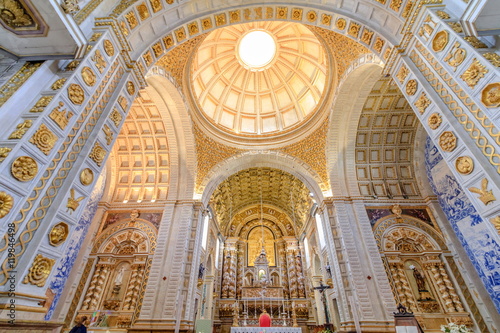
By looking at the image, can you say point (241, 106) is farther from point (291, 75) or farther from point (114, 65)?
point (114, 65)

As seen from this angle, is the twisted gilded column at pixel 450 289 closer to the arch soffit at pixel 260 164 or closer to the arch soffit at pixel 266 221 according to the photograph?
the arch soffit at pixel 260 164

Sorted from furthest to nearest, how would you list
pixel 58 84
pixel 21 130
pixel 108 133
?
pixel 108 133
pixel 58 84
pixel 21 130

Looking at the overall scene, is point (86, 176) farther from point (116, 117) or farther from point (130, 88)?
point (130, 88)

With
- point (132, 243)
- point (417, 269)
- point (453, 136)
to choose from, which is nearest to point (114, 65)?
point (453, 136)

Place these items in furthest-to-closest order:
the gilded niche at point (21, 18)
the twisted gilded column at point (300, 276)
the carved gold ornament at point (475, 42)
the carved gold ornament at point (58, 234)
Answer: the twisted gilded column at point (300, 276) → the carved gold ornament at point (475, 42) → the carved gold ornament at point (58, 234) → the gilded niche at point (21, 18)

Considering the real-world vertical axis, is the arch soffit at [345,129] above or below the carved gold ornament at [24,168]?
above

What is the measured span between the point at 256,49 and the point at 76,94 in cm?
1300

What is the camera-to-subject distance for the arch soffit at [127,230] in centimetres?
1072

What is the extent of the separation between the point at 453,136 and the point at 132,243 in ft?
39.0

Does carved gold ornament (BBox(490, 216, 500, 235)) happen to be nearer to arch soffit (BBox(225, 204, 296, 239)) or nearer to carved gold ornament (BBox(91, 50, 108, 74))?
carved gold ornament (BBox(91, 50, 108, 74))

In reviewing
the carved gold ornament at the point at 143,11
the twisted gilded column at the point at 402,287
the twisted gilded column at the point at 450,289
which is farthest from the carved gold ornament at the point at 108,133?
the twisted gilded column at the point at 450,289

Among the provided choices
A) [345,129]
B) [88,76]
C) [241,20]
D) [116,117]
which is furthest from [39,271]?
[345,129]

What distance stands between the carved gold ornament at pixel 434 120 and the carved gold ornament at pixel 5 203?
672 cm

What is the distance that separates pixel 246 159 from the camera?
14195 millimetres
